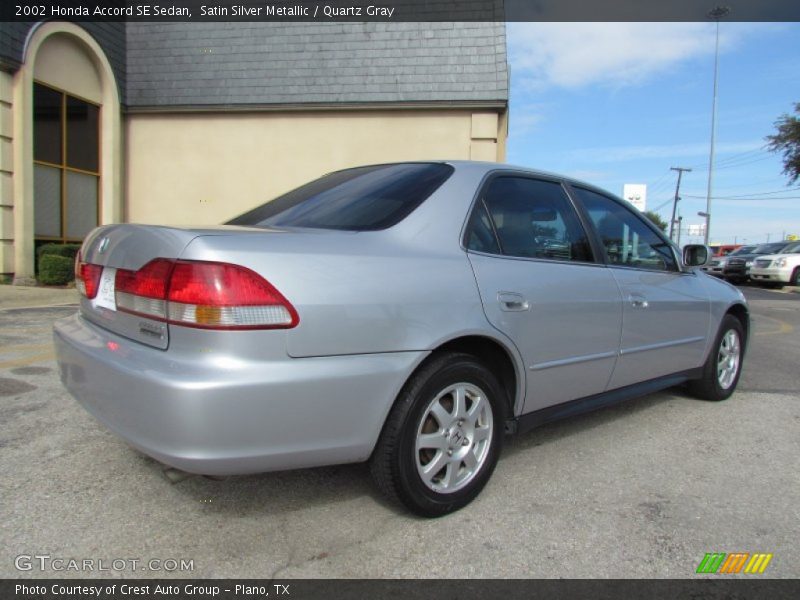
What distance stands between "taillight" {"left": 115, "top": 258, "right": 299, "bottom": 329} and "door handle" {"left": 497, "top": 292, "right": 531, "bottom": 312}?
101cm

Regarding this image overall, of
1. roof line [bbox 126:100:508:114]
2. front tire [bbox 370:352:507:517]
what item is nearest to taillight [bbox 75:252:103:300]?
front tire [bbox 370:352:507:517]

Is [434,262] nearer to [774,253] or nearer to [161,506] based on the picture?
[161,506]

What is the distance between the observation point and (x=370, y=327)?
2.18 m

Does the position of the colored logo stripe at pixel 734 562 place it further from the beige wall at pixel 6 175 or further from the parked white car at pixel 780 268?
the parked white car at pixel 780 268

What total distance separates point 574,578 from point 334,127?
11849 mm

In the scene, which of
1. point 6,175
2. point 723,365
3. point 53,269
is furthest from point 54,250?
point 723,365

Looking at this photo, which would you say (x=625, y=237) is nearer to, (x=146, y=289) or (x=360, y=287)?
(x=360, y=287)

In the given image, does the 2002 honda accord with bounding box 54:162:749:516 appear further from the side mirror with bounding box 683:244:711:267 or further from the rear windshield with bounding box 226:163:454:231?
the side mirror with bounding box 683:244:711:267

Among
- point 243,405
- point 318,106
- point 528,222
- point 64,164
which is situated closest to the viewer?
point 243,405

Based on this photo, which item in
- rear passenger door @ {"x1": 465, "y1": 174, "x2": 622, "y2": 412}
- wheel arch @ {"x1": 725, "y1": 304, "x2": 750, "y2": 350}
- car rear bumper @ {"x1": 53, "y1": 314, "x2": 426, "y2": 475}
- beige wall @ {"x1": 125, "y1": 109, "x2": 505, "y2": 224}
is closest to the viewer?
car rear bumper @ {"x1": 53, "y1": 314, "x2": 426, "y2": 475}

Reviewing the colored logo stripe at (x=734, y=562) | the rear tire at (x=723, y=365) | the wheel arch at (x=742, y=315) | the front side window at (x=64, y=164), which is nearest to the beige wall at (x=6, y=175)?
the front side window at (x=64, y=164)

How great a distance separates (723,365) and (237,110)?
11212mm

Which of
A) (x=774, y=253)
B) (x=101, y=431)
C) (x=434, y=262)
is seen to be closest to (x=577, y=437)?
(x=434, y=262)

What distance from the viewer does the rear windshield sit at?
101 inches
